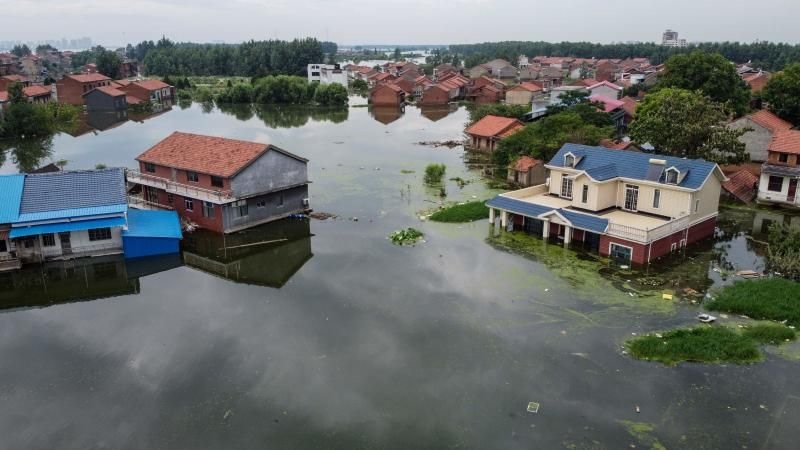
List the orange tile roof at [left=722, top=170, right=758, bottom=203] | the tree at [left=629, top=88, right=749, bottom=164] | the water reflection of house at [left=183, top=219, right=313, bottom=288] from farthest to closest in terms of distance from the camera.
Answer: the orange tile roof at [left=722, top=170, right=758, bottom=203] → the tree at [left=629, top=88, right=749, bottom=164] → the water reflection of house at [left=183, top=219, right=313, bottom=288]

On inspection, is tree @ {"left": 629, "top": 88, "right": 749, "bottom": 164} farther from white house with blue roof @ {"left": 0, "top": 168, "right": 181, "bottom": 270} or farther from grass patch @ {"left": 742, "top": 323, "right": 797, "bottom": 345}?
white house with blue roof @ {"left": 0, "top": 168, "right": 181, "bottom": 270}

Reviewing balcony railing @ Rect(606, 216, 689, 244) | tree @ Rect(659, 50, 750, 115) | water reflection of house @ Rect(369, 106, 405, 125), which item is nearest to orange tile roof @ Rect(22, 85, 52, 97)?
water reflection of house @ Rect(369, 106, 405, 125)

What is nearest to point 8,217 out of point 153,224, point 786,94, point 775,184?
point 153,224

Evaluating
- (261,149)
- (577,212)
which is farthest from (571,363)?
(261,149)

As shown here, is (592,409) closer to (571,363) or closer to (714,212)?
(571,363)

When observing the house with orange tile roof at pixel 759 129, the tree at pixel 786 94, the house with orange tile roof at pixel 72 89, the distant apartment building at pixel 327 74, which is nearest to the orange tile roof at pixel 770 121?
the house with orange tile roof at pixel 759 129

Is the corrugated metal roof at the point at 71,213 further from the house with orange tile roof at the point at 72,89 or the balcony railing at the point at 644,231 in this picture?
the house with orange tile roof at the point at 72,89
